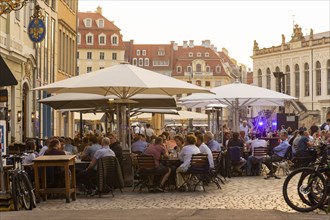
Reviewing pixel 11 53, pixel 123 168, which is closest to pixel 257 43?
pixel 11 53

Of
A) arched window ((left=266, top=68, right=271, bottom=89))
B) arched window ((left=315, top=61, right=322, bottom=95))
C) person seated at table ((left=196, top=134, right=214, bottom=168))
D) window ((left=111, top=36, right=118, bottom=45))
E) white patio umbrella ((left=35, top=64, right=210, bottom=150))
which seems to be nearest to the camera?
white patio umbrella ((left=35, top=64, right=210, bottom=150))

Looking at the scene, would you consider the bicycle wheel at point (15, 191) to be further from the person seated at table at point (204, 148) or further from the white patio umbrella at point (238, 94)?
the white patio umbrella at point (238, 94)

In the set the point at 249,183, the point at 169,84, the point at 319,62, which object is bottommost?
the point at 249,183

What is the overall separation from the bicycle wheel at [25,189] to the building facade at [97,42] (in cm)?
9364

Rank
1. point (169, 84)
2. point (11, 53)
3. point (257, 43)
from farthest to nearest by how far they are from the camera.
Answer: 1. point (257, 43)
2. point (11, 53)
3. point (169, 84)

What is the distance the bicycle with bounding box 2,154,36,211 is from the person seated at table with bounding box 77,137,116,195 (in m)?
2.65

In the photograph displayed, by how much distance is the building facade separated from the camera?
355 feet

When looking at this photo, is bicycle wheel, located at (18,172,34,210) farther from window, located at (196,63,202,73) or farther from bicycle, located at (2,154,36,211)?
window, located at (196,63,202,73)

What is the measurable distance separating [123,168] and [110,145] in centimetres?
65

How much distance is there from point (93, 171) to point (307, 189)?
503 cm

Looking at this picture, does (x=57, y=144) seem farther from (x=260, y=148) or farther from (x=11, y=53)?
(x=11, y=53)

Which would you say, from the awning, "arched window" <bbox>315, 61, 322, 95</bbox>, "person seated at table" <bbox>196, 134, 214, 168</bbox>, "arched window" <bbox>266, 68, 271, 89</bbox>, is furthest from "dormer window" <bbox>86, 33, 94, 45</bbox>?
the awning

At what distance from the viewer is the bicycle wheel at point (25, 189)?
14.1m

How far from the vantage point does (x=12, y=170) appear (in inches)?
559
